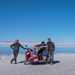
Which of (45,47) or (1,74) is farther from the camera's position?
(45,47)

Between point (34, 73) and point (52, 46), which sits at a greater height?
point (52, 46)

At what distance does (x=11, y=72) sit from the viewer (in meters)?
13.9

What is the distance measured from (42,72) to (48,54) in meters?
4.22

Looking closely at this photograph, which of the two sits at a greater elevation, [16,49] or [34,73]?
[16,49]

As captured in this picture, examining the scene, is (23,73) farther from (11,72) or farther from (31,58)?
(31,58)

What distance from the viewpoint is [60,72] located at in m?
13.9

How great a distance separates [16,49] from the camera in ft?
60.9

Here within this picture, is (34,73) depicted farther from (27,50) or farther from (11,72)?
(27,50)

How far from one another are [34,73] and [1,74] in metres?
1.55

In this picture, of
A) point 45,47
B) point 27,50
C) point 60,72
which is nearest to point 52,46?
point 45,47

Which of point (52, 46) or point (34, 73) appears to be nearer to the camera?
point (34, 73)

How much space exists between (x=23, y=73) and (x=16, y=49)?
507 cm

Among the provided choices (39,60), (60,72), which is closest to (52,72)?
(60,72)

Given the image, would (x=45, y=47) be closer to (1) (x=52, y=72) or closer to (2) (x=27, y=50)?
(2) (x=27, y=50)
